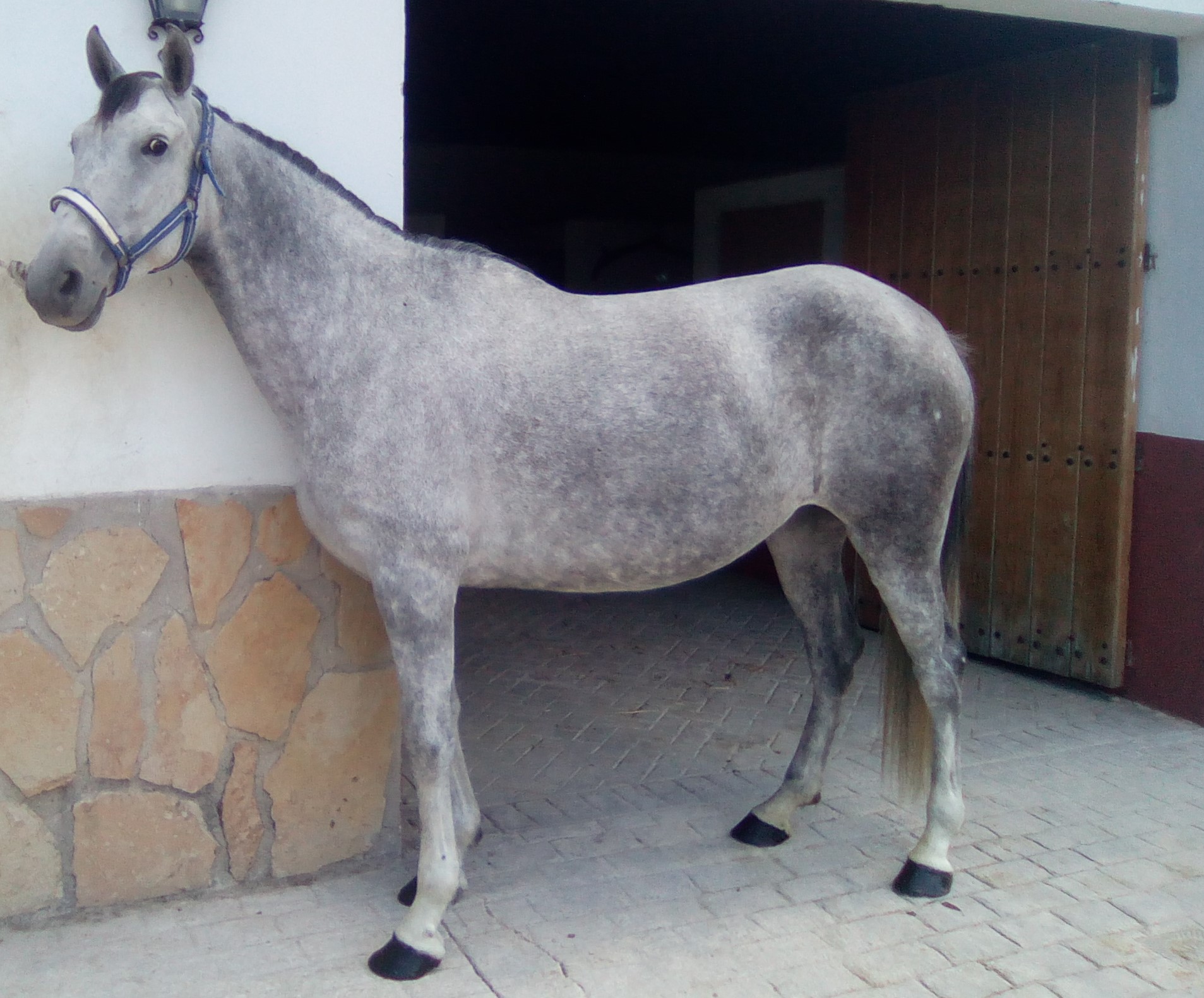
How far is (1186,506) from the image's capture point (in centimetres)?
439

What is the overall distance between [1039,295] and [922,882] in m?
3.03

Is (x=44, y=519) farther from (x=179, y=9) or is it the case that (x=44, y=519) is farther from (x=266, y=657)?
(x=179, y=9)

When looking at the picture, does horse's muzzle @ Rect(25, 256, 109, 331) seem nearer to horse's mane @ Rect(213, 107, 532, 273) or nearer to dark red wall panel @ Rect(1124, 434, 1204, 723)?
horse's mane @ Rect(213, 107, 532, 273)

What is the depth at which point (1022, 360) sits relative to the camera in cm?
499

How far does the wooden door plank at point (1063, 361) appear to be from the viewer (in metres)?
4.65

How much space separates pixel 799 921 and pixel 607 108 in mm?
6088

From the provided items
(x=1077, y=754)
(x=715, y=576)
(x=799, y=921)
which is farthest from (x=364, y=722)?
(x=715, y=576)

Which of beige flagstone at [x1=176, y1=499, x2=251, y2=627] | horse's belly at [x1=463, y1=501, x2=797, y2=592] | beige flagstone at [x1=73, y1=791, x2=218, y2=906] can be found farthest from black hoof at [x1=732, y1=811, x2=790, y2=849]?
beige flagstone at [x1=176, y1=499, x2=251, y2=627]

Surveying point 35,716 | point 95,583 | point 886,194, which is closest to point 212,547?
point 95,583

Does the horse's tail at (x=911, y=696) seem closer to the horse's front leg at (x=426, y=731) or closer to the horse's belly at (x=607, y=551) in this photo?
→ the horse's belly at (x=607, y=551)

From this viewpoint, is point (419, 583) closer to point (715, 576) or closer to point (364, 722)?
point (364, 722)

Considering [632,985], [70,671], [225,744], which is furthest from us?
[225,744]

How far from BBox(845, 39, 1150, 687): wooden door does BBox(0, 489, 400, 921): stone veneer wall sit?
2922mm

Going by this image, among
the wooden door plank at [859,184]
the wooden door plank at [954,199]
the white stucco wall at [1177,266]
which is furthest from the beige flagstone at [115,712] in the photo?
the wooden door plank at [859,184]
